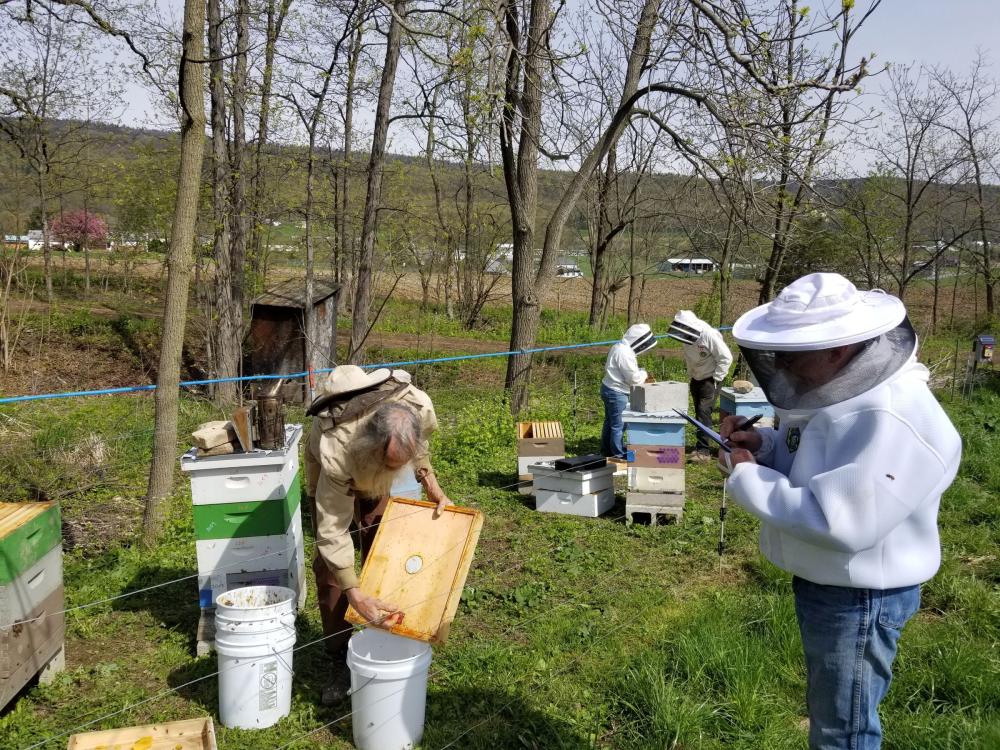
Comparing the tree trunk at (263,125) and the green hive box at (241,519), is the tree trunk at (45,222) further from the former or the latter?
the green hive box at (241,519)

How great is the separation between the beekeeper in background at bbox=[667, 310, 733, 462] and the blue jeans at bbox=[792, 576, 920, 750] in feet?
18.9

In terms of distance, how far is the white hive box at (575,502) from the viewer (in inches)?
247

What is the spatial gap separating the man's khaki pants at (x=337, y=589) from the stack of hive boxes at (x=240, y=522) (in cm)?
32

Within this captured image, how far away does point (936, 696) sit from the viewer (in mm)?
3385

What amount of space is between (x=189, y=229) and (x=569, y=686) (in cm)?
356

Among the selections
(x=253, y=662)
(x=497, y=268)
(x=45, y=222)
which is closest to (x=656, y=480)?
(x=253, y=662)

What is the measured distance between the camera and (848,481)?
1933 millimetres

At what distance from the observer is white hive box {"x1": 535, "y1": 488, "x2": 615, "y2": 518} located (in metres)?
6.28

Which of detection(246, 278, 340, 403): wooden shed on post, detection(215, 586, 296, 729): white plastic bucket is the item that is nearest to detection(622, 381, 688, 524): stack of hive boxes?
detection(215, 586, 296, 729): white plastic bucket

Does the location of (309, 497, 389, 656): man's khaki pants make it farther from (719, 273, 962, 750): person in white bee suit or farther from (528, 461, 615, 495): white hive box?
(528, 461, 615, 495): white hive box

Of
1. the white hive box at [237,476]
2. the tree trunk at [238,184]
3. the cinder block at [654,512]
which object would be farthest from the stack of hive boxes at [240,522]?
the tree trunk at [238,184]

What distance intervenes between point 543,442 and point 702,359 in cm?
227

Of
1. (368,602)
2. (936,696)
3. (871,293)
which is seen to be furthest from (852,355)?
(936,696)

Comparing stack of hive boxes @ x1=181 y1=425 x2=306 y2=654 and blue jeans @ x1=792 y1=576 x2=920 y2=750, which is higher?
blue jeans @ x1=792 y1=576 x2=920 y2=750
